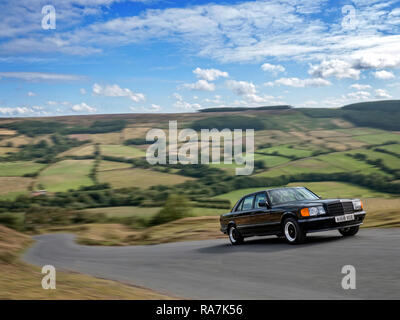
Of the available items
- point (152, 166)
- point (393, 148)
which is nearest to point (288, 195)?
point (393, 148)

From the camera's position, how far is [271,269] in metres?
9.27

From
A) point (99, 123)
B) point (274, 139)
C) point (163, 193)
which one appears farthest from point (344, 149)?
point (99, 123)

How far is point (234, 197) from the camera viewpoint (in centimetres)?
5747

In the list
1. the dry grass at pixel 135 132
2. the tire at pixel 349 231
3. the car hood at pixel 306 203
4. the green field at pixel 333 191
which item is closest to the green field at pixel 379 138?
the green field at pixel 333 191

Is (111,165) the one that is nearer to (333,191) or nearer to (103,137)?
(103,137)

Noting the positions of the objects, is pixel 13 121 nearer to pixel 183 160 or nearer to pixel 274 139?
pixel 183 160

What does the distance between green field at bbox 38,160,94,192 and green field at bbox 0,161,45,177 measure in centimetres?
258

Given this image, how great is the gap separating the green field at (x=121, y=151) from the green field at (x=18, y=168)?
43.9 ft

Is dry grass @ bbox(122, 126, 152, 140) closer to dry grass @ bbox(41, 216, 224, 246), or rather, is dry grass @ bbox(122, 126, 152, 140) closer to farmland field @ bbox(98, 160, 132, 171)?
farmland field @ bbox(98, 160, 132, 171)

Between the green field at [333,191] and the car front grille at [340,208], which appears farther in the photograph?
the green field at [333,191]

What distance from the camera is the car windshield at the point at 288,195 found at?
43.2 ft

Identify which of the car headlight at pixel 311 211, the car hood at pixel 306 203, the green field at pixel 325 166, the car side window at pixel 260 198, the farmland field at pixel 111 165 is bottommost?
the car headlight at pixel 311 211

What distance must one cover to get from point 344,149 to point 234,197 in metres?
32.1

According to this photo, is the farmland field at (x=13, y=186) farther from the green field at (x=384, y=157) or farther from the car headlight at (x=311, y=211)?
the car headlight at (x=311, y=211)
